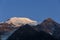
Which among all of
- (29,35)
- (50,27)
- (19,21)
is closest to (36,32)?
(29,35)

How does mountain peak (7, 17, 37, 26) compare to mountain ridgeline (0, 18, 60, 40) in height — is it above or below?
above

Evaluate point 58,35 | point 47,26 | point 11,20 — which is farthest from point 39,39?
point 11,20

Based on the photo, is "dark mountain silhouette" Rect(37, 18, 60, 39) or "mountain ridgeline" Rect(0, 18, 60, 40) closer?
"mountain ridgeline" Rect(0, 18, 60, 40)

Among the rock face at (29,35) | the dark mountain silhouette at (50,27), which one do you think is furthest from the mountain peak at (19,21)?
the rock face at (29,35)

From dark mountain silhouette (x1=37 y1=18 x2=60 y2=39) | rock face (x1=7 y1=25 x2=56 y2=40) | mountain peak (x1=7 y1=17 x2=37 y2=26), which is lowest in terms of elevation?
rock face (x1=7 y1=25 x2=56 y2=40)

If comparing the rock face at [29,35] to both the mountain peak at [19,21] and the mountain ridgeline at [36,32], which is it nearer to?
the mountain ridgeline at [36,32]

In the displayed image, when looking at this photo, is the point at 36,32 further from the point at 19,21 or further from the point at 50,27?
the point at 19,21

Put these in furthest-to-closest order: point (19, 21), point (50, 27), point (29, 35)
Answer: point (19, 21) → point (50, 27) → point (29, 35)

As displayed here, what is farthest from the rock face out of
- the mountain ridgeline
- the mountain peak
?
the mountain peak

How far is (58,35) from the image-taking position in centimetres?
223

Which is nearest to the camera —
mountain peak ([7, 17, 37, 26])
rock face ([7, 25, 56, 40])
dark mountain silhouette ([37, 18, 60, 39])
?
rock face ([7, 25, 56, 40])

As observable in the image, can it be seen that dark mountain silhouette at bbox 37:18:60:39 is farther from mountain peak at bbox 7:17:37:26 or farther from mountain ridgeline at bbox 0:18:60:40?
mountain peak at bbox 7:17:37:26

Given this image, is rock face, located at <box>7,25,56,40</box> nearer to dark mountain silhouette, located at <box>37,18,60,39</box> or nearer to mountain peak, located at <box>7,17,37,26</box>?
dark mountain silhouette, located at <box>37,18,60,39</box>

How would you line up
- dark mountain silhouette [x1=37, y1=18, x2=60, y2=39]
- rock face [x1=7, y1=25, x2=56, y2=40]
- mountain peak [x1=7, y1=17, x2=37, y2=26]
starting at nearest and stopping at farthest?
rock face [x1=7, y1=25, x2=56, y2=40] < dark mountain silhouette [x1=37, y1=18, x2=60, y2=39] < mountain peak [x1=7, y1=17, x2=37, y2=26]
